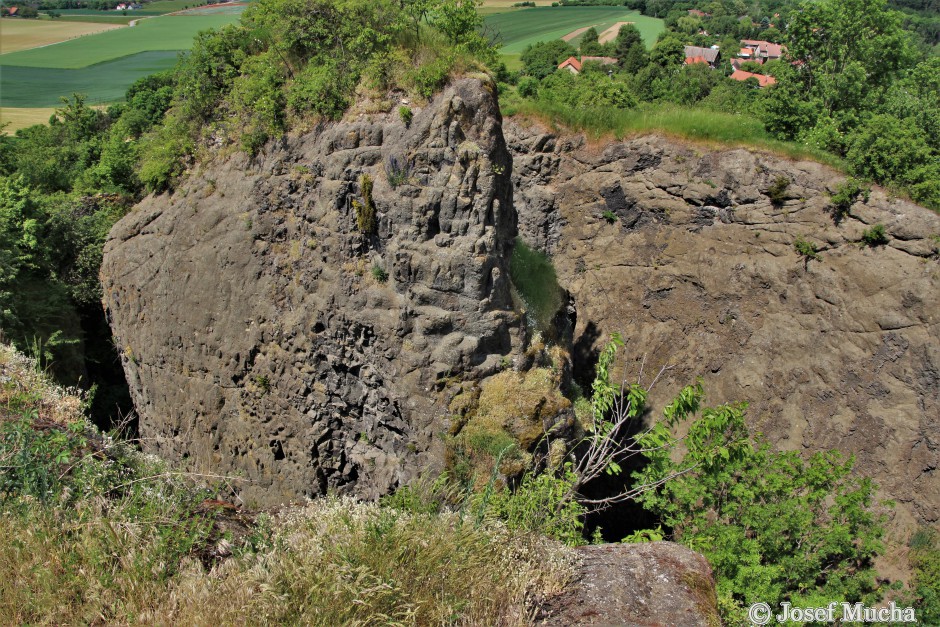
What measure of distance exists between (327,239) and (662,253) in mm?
9988

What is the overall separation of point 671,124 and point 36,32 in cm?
3493

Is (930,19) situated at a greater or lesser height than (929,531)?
greater

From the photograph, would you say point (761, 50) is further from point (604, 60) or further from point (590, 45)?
point (604, 60)

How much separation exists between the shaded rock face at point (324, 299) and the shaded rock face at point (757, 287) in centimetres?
688

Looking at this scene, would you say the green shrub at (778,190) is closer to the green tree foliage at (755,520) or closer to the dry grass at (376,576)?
the green tree foliage at (755,520)

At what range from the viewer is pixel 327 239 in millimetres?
9633

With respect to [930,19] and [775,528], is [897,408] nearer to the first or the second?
[775,528]

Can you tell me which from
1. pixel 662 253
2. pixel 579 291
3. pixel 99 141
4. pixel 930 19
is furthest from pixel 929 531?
pixel 930 19

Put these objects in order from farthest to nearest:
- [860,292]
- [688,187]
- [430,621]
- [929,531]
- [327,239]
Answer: [688,187] → [860,292] → [929,531] → [327,239] → [430,621]

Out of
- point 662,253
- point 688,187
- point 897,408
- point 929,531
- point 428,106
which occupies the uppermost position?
point 428,106

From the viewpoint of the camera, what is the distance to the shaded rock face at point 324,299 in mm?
8680

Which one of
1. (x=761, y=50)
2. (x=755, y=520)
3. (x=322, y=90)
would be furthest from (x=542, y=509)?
(x=761, y=50)

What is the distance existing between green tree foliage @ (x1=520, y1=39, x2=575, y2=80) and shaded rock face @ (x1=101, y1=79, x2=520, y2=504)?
3800 cm

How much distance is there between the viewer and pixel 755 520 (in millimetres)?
9242
